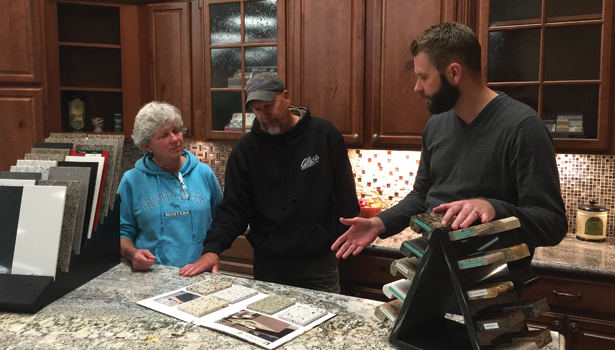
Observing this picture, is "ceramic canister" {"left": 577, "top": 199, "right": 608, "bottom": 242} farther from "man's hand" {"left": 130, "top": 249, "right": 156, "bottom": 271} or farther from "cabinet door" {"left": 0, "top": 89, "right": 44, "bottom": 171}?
"cabinet door" {"left": 0, "top": 89, "right": 44, "bottom": 171}

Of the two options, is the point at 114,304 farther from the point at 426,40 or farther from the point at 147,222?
the point at 426,40

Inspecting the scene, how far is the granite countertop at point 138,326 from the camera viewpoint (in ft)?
4.12

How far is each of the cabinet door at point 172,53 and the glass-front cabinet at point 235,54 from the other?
0.54ft

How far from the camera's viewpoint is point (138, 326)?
136cm

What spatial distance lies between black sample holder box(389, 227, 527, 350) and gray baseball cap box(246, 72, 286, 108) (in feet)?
4.06

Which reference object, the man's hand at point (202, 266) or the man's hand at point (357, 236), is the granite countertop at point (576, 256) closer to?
the man's hand at point (202, 266)

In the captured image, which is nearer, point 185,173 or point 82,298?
point 82,298

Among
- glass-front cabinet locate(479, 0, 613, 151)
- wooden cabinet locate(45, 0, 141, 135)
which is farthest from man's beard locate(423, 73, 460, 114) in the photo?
wooden cabinet locate(45, 0, 141, 135)

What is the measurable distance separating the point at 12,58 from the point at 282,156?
215 centimetres

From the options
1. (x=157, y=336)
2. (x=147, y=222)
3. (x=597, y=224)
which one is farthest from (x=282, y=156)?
(x=597, y=224)

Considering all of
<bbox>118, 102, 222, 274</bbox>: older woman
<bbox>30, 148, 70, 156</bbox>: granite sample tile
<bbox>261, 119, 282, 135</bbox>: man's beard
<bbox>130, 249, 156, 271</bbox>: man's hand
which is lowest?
<bbox>130, 249, 156, 271</bbox>: man's hand

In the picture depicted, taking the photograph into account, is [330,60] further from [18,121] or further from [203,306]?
[18,121]

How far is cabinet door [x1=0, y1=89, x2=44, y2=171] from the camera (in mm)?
3301

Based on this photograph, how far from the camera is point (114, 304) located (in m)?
1.52
